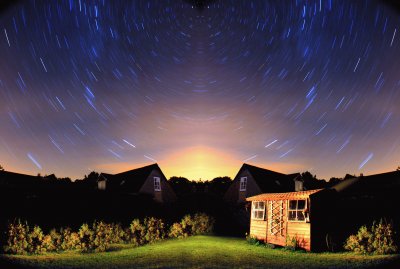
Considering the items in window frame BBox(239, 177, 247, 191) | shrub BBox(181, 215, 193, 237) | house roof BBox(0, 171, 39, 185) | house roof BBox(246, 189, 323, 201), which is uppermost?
window frame BBox(239, 177, 247, 191)

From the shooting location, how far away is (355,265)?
580 inches

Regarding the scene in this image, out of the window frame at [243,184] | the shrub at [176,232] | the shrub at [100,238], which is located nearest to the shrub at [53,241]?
the shrub at [100,238]

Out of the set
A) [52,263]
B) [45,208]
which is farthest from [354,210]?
[45,208]

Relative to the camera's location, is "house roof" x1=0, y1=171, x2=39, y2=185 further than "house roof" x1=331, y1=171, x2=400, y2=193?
Yes

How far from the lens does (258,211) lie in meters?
26.4

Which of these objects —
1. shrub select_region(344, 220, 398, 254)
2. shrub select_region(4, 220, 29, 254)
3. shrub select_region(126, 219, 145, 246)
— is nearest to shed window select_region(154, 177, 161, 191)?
shrub select_region(126, 219, 145, 246)

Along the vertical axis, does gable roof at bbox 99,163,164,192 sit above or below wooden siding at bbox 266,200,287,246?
above

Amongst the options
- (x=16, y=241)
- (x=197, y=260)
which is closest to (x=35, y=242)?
(x=16, y=241)

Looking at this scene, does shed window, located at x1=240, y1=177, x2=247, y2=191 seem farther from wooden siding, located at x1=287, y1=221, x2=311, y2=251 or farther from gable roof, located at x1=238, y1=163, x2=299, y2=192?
wooden siding, located at x1=287, y1=221, x2=311, y2=251

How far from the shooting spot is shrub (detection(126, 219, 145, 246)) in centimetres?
2382

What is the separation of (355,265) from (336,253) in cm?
449

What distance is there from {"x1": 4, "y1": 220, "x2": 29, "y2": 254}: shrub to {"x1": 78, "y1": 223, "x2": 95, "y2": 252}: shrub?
114 inches

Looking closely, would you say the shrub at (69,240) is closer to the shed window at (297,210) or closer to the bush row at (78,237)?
the bush row at (78,237)

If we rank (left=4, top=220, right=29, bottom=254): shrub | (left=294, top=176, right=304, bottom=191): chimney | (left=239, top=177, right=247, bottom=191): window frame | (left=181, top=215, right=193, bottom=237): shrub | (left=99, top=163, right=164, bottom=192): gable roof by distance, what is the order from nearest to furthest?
(left=4, top=220, right=29, bottom=254): shrub
(left=181, top=215, right=193, bottom=237): shrub
(left=99, top=163, right=164, bottom=192): gable roof
(left=239, top=177, right=247, bottom=191): window frame
(left=294, top=176, right=304, bottom=191): chimney
